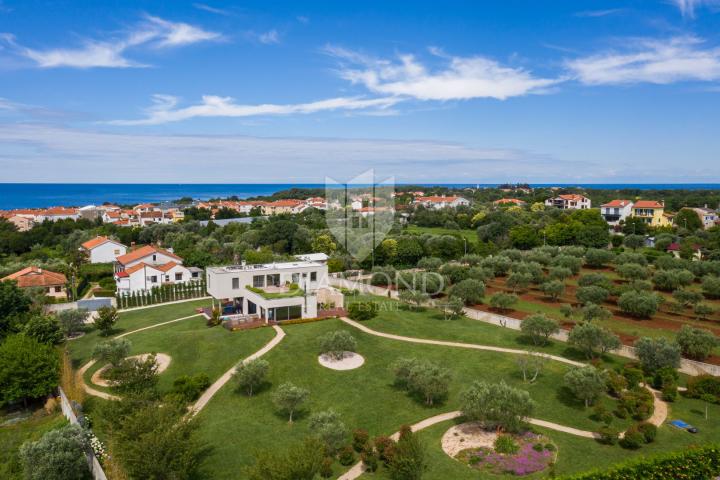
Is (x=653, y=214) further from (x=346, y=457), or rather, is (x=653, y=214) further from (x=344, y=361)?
(x=346, y=457)

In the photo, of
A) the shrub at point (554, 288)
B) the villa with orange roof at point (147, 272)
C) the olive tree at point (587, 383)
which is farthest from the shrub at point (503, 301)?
the villa with orange roof at point (147, 272)

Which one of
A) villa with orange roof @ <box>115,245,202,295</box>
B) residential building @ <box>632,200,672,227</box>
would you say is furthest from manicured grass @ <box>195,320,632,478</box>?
residential building @ <box>632,200,672,227</box>

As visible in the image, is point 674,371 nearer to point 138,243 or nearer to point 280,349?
point 280,349

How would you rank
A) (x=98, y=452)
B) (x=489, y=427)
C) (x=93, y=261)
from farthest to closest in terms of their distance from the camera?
1. (x=93, y=261)
2. (x=489, y=427)
3. (x=98, y=452)

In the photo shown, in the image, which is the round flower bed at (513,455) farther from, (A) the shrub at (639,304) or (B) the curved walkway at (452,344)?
(A) the shrub at (639,304)

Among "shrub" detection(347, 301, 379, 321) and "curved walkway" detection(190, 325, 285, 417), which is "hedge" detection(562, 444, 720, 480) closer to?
"curved walkway" detection(190, 325, 285, 417)

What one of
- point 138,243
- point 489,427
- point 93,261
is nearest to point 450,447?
point 489,427

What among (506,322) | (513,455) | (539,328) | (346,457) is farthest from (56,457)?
(506,322)
